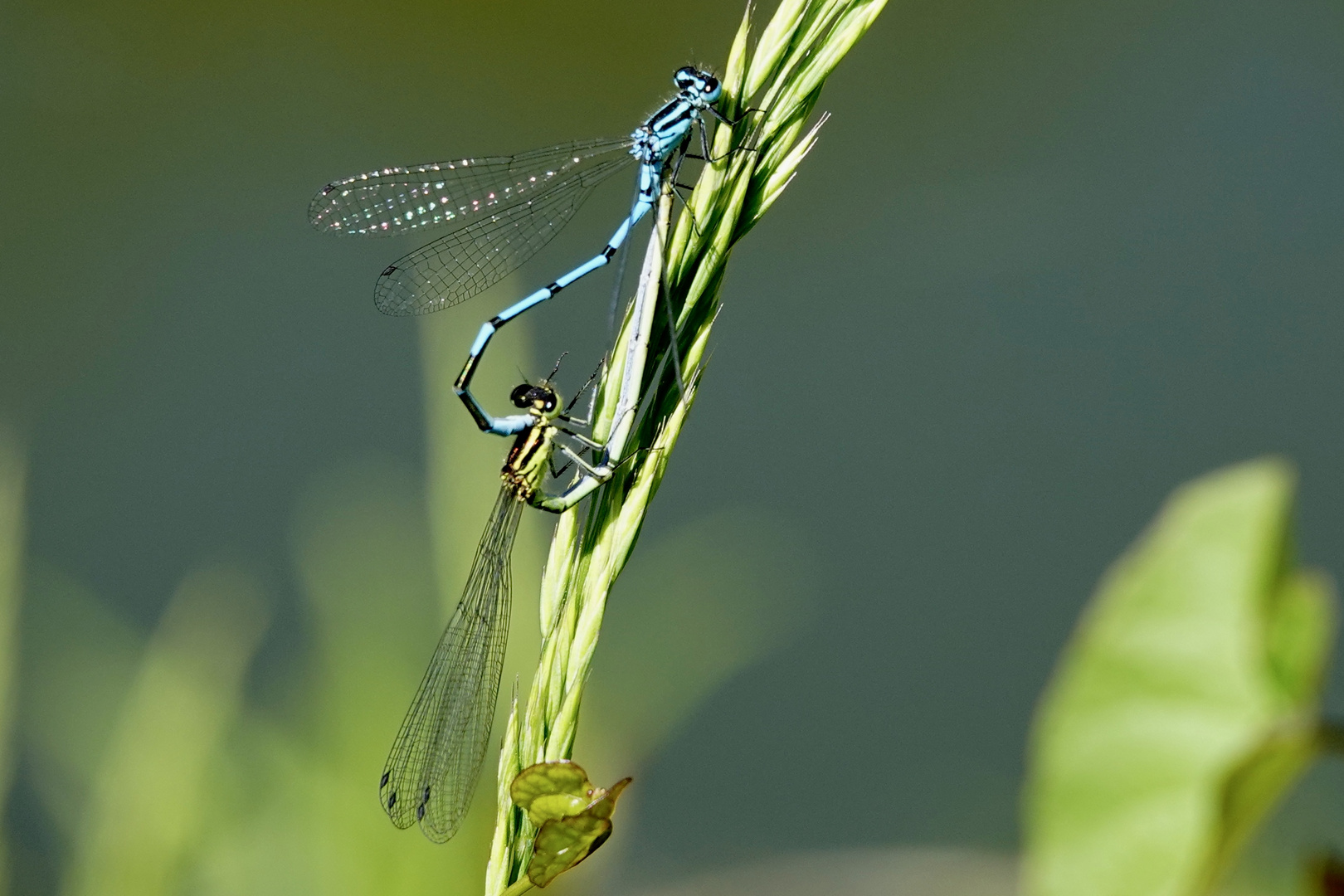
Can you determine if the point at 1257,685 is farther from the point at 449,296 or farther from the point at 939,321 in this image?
the point at 939,321

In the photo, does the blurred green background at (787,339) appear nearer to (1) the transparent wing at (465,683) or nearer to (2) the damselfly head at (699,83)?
(1) the transparent wing at (465,683)

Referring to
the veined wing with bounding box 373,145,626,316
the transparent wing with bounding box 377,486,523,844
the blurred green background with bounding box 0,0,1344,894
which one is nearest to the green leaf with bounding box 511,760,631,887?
the transparent wing with bounding box 377,486,523,844

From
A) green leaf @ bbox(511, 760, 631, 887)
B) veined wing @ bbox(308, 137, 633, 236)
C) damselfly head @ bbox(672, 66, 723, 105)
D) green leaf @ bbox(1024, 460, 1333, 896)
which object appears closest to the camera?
green leaf @ bbox(1024, 460, 1333, 896)

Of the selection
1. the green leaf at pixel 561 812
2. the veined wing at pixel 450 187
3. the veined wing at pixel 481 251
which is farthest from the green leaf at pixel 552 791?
the veined wing at pixel 481 251

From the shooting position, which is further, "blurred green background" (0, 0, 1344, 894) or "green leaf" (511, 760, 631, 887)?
"blurred green background" (0, 0, 1344, 894)

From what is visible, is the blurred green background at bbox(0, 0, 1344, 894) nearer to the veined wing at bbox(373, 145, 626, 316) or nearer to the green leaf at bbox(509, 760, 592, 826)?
the veined wing at bbox(373, 145, 626, 316)

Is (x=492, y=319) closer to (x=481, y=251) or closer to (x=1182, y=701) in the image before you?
(x=481, y=251)
